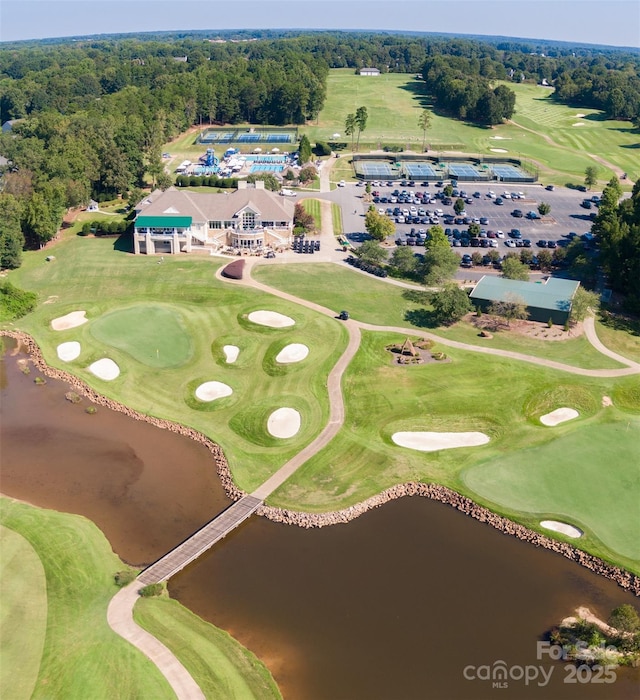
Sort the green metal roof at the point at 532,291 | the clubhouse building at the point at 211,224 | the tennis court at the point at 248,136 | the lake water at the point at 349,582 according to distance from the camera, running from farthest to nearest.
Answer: the tennis court at the point at 248,136, the clubhouse building at the point at 211,224, the green metal roof at the point at 532,291, the lake water at the point at 349,582

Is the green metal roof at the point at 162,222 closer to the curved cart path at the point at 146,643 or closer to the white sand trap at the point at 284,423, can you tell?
the white sand trap at the point at 284,423

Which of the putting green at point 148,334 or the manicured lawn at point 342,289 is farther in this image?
the manicured lawn at point 342,289

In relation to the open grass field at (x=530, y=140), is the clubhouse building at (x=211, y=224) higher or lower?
lower

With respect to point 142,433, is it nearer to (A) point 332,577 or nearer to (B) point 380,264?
(A) point 332,577

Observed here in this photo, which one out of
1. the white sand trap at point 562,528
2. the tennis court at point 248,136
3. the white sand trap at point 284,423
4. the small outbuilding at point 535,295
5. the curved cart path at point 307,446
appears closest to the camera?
the curved cart path at point 307,446

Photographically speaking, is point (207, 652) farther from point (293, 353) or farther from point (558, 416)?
point (558, 416)

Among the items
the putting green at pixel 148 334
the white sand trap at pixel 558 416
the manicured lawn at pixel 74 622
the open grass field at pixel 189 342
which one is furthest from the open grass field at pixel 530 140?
the manicured lawn at pixel 74 622

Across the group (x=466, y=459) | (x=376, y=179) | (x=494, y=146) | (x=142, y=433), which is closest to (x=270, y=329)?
(x=142, y=433)

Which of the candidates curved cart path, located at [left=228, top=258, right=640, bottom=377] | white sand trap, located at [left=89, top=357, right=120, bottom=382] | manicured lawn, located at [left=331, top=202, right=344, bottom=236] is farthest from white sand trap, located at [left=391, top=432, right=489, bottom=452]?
manicured lawn, located at [left=331, top=202, right=344, bottom=236]

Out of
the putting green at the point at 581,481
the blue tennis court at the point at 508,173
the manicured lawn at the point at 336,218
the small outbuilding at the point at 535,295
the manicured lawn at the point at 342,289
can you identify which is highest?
the blue tennis court at the point at 508,173
